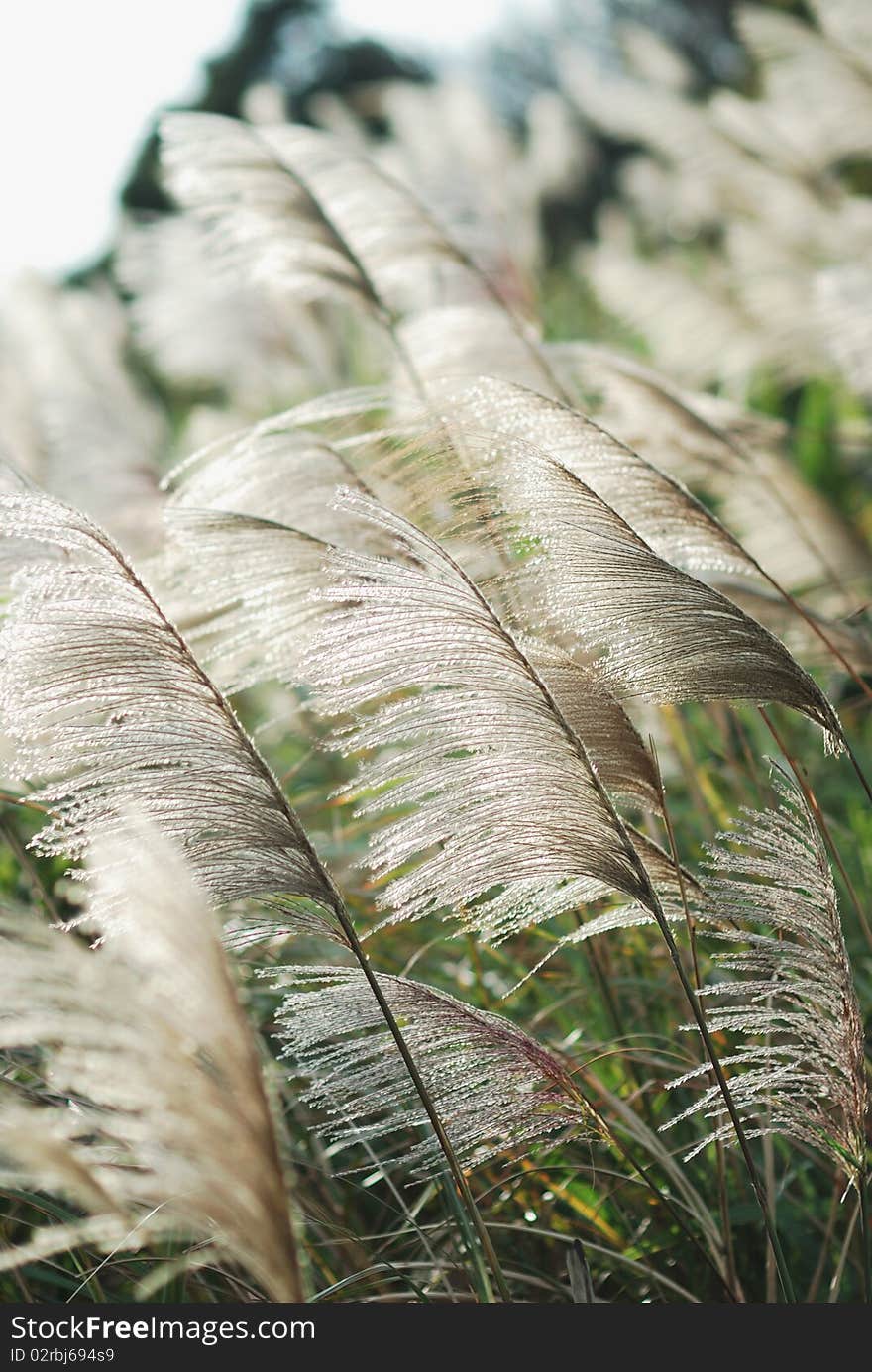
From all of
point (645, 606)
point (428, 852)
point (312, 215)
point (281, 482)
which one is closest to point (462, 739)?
point (645, 606)

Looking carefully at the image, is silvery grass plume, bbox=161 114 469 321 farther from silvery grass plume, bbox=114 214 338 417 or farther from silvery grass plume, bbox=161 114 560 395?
silvery grass plume, bbox=114 214 338 417

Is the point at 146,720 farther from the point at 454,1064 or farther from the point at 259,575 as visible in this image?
the point at 454,1064

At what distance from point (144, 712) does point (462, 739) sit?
46cm

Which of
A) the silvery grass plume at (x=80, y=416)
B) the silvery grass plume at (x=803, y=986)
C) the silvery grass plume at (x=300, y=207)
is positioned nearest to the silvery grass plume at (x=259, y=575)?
the silvery grass plume at (x=803, y=986)

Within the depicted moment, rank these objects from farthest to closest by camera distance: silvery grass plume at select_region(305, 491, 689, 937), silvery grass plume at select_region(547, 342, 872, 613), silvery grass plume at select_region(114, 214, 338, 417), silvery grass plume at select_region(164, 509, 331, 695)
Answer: silvery grass plume at select_region(114, 214, 338, 417) → silvery grass plume at select_region(547, 342, 872, 613) → silvery grass plume at select_region(164, 509, 331, 695) → silvery grass plume at select_region(305, 491, 689, 937)

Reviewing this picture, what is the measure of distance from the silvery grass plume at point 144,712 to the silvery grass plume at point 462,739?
17 centimetres

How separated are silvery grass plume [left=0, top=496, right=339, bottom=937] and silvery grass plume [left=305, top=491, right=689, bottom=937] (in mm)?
173

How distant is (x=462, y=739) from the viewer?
65.0 inches

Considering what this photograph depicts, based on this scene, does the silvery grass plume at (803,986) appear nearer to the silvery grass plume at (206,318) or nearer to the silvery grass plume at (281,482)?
the silvery grass plume at (281,482)

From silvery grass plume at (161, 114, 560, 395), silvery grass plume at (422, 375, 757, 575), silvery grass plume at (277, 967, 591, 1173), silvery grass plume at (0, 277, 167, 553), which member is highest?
silvery grass plume at (161, 114, 560, 395)

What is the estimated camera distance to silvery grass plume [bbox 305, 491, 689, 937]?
1.59m

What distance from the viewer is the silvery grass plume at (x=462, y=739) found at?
1592 millimetres

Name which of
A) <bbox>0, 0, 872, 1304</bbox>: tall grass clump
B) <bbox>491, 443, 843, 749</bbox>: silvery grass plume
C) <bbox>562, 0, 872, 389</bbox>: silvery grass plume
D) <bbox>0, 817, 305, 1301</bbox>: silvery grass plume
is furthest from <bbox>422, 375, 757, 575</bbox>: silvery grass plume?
<bbox>562, 0, 872, 389</bbox>: silvery grass plume

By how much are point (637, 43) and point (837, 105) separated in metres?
4.88
